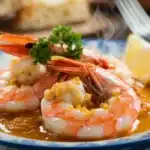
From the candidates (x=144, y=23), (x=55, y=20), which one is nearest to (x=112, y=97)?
(x=144, y=23)

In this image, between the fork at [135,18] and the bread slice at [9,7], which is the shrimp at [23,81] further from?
the bread slice at [9,7]

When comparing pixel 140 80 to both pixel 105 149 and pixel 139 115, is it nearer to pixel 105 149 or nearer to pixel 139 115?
pixel 139 115

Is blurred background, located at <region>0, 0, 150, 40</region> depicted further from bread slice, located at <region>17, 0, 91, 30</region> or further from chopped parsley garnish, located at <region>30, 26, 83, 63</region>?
chopped parsley garnish, located at <region>30, 26, 83, 63</region>

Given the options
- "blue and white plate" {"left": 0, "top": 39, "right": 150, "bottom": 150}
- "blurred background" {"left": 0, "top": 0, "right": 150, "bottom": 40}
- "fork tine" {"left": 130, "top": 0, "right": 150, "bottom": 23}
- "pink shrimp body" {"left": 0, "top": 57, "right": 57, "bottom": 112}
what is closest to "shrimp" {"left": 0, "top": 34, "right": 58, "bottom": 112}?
"pink shrimp body" {"left": 0, "top": 57, "right": 57, "bottom": 112}

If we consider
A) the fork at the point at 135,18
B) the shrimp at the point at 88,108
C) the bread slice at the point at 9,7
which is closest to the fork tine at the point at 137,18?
the fork at the point at 135,18

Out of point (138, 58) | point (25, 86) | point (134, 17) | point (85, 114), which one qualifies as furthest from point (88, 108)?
point (134, 17)

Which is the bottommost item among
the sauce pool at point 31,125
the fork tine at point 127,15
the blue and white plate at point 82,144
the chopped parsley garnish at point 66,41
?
the fork tine at point 127,15
